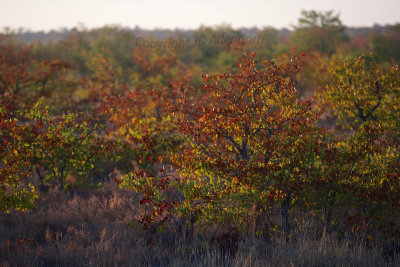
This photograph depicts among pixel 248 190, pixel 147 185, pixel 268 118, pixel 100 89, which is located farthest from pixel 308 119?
pixel 100 89

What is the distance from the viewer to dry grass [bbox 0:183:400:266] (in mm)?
5258

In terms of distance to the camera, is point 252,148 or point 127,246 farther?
point 127,246

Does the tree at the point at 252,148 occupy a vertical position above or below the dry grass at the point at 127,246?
above

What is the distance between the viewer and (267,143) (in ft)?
19.1

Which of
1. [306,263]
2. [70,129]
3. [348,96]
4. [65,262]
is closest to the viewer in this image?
[306,263]

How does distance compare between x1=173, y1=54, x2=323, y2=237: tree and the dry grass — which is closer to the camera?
the dry grass

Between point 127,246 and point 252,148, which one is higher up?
point 252,148

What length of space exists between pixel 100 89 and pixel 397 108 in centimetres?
1594

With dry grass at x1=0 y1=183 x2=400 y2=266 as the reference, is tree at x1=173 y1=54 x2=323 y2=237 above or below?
above

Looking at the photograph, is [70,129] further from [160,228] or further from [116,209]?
[160,228]

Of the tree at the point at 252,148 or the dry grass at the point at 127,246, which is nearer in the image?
the dry grass at the point at 127,246

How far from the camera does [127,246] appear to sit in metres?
6.18

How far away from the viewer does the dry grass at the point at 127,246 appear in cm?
526

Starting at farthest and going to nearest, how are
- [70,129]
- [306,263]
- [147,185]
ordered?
1. [70,129]
2. [147,185]
3. [306,263]
